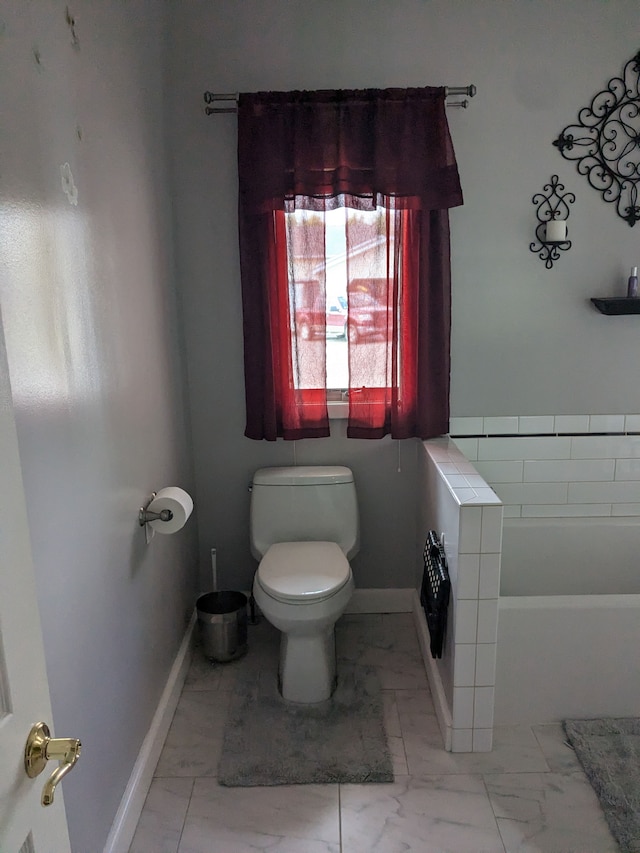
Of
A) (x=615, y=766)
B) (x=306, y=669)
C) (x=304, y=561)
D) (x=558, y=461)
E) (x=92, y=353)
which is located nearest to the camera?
(x=92, y=353)

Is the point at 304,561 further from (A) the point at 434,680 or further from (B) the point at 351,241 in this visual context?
(B) the point at 351,241

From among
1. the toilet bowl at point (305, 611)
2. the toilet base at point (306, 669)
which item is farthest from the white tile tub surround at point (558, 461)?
the toilet base at point (306, 669)

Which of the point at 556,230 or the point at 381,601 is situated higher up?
the point at 556,230

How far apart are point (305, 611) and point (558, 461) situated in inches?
54.0

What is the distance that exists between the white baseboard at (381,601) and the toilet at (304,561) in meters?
0.35

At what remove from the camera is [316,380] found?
111 inches

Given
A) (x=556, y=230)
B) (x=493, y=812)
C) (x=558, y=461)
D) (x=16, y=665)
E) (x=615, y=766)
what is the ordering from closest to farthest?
(x=16, y=665) → (x=493, y=812) → (x=615, y=766) → (x=556, y=230) → (x=558, y=461)

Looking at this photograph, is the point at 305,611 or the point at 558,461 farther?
the point at 558,461

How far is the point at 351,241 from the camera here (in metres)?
2.68

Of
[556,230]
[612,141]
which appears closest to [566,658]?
[556,230]

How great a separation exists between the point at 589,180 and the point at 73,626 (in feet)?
8.23

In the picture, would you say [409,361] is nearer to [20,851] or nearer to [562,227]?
[562,227]

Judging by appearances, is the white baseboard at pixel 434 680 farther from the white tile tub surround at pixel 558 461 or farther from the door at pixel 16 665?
the door at pixel 16 665

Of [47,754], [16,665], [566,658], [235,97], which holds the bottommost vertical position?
[566,658]
